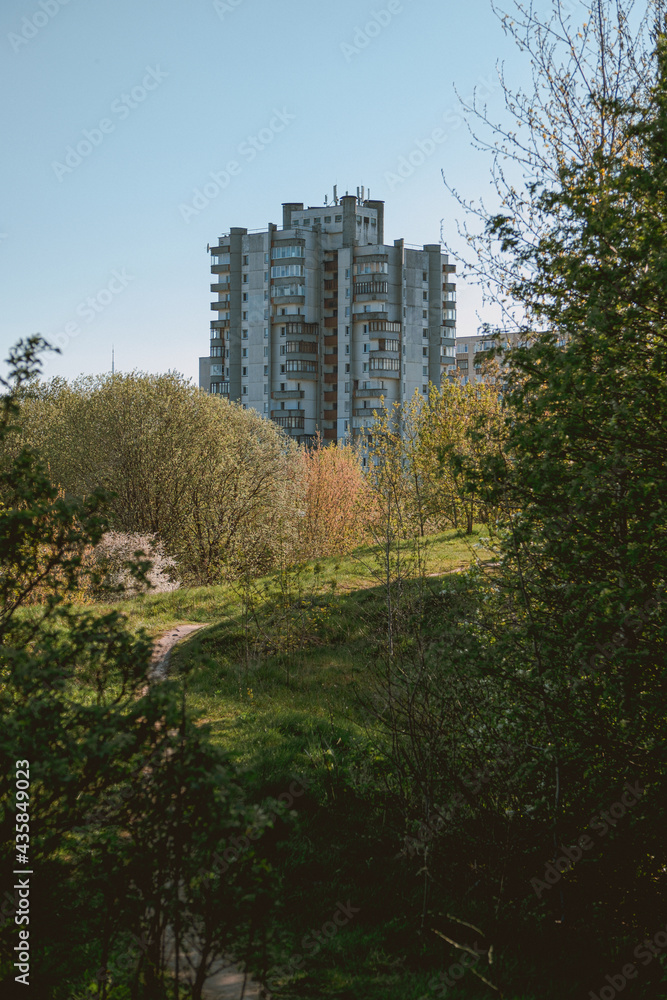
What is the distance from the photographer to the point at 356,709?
9.85 m

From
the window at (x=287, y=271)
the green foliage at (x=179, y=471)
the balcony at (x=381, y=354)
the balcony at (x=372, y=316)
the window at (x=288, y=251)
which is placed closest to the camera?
the green foliage at (x=179, y=471)

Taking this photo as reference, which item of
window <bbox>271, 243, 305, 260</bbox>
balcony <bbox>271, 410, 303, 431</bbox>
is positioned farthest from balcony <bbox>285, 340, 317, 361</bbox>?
window <bbox>271, 243, 305, 260</bbox>

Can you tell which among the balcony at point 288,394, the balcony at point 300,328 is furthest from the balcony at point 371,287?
the balcony at point 288,394

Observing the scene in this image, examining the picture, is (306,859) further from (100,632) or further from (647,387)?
(647,387)

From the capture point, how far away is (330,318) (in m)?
78.3
